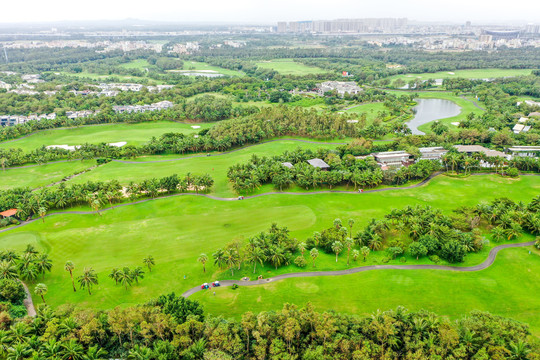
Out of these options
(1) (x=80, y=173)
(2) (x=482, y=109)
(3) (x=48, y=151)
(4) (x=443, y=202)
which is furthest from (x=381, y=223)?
(2) (x=482, y=109)

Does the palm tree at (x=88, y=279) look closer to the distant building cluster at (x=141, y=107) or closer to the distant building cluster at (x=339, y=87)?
the distant building cluster at (x=141, y=107)

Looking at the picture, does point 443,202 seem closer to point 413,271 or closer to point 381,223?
point 381,223

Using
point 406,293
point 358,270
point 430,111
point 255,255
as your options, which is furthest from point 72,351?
point 430,111

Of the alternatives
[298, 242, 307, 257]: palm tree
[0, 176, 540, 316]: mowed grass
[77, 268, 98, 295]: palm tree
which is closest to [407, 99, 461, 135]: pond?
[0, 176, 540, 316]: mowed grass

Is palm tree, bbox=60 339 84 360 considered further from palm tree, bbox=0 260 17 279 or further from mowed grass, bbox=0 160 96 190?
mowed grass, bbox=0 160 96 190

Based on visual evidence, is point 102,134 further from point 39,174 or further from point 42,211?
point 42,211
